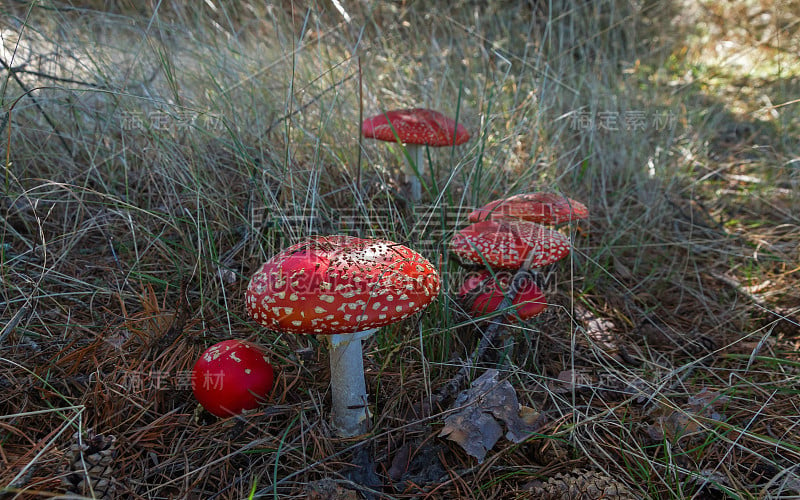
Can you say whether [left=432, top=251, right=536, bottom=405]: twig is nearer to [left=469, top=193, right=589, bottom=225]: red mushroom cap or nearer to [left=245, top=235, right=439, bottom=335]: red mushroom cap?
[left=469, top=193, right=589, bottom=225]: red mushroom cap

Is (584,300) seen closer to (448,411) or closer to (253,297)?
(448,411)

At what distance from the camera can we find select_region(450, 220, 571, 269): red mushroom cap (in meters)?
2.37

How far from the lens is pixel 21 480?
155cm

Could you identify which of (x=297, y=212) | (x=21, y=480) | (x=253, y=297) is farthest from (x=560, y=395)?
(x=21, y=480)

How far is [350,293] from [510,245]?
1.07m

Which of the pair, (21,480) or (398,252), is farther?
(398,252)

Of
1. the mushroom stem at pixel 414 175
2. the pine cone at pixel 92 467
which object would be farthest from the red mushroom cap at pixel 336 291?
the mushroom stem at pixel 414 175

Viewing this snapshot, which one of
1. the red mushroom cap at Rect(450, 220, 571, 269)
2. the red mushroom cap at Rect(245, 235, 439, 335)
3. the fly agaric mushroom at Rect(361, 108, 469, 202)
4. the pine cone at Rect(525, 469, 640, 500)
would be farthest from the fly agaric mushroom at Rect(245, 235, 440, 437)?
the fly agaric mushroom at Rect(361, 108, 469, 202)

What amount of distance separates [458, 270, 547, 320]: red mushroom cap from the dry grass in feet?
0.36

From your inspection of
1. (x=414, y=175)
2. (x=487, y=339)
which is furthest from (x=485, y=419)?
(x=414, y=175)

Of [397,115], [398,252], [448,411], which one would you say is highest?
[397,115]

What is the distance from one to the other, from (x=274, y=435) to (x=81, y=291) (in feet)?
4.32

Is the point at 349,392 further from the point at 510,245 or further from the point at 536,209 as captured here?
the point at 536,209

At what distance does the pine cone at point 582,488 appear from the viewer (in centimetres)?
160
